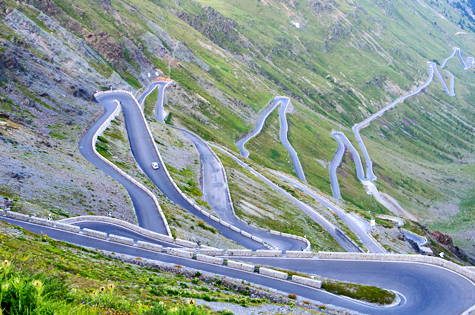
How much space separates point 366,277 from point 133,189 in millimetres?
36667

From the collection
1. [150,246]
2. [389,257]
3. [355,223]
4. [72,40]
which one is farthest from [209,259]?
[72,40]

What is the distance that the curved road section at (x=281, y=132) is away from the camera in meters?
136

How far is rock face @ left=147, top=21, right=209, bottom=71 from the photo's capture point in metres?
161

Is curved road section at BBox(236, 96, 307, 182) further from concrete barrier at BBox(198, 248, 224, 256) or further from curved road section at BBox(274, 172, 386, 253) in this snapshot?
concrete barrier at BBox(198, 248, 224, 256)

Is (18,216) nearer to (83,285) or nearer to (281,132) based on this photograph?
(83,285)

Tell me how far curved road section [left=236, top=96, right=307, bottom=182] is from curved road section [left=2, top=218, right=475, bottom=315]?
281ft

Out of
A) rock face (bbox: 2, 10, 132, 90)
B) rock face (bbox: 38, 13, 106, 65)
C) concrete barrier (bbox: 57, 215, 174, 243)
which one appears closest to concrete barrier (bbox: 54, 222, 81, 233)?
concrete barrier (bbox: 57, 215, 174, 243)

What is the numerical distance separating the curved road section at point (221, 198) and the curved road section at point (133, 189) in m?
15.3

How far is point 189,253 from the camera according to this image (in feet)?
129

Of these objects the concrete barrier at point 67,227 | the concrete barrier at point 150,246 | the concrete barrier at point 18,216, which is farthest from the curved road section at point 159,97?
the concrete barrier at point 18,216

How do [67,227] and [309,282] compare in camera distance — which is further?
[67,227]

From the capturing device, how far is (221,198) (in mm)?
A: 70938

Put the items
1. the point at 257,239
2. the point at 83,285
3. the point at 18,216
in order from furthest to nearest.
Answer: the point at 257,239
the point at 18,216
the point at 83,285

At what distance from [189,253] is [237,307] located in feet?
45.0
